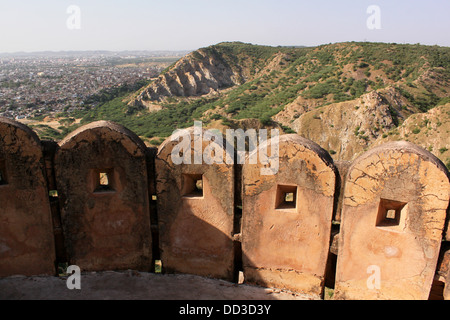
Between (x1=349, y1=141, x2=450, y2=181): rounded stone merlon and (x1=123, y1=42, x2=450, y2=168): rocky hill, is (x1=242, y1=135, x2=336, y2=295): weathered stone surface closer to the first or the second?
(x1=349, y1=141, x2=450, y2=181): rounded stone merlon

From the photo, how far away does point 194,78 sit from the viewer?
58656mm

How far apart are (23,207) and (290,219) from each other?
3871 mm

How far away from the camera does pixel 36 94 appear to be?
6581cm

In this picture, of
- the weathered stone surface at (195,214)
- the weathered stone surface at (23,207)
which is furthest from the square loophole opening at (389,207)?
the weathered stone surface at (23,207)

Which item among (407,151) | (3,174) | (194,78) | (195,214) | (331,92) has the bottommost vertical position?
(195,214)

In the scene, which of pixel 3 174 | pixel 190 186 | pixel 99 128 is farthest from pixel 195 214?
pixel 3 174

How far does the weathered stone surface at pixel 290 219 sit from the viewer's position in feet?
14.9

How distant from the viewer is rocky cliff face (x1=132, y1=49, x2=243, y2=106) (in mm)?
53562

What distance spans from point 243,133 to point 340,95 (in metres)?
11.4

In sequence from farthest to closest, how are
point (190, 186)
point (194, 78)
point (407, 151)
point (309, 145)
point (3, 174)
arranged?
point (194, 78) → point (190, 186) → point (3, 174) → point (309, 145) → point (407, 151)

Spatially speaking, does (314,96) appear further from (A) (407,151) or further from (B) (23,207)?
(B) (23,207)

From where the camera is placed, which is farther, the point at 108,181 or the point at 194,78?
the point at 194,78
